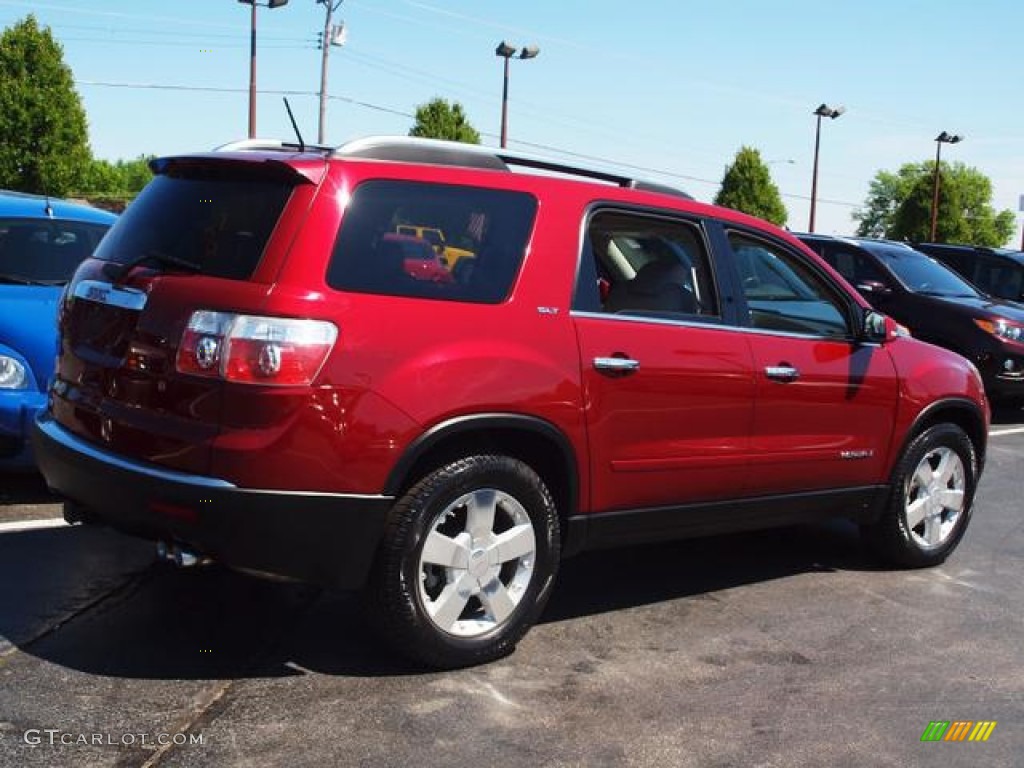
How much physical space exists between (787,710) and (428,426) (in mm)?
1552

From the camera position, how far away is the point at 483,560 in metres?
3.98

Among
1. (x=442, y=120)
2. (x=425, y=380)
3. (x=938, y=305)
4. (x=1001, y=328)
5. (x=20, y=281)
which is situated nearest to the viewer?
(x=425, y=380)

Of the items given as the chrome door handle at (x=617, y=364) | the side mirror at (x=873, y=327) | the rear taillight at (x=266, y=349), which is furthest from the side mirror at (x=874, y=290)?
the rear taillight at (x=266, y=349)

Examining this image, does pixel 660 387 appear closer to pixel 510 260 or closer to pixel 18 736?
pixel 510 260

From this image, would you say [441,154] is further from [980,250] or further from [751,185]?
[751,185]

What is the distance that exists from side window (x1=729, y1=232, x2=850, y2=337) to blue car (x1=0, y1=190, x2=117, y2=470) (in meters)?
3.40

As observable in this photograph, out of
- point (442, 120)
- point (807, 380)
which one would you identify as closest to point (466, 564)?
point (807, 380)

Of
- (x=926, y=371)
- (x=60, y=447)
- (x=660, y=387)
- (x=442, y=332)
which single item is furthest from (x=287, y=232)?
(x=926, y=371)

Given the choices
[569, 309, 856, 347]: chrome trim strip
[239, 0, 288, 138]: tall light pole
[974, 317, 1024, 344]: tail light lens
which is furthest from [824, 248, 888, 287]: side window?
[239, 0, 288, 138]: tall light pole

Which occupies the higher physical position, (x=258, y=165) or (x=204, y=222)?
(x=258, y=165)

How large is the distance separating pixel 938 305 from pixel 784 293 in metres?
7.10

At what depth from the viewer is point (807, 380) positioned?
5004 mm

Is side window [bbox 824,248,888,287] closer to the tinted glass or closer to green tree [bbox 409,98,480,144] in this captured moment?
the tinted glass

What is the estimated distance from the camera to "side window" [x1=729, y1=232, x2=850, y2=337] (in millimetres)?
4930
